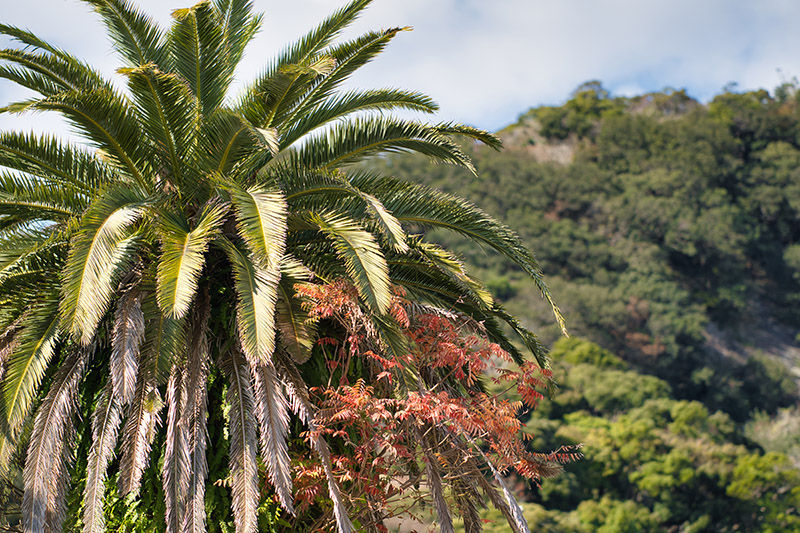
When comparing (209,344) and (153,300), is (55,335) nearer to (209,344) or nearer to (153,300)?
(153,300)

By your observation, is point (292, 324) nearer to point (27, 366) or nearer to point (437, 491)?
Result: point (437, 491)

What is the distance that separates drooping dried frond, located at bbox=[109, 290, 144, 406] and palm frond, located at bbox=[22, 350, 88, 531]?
0.45 meters

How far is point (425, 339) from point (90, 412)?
9.42ft

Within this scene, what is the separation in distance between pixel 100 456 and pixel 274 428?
4.33 feet

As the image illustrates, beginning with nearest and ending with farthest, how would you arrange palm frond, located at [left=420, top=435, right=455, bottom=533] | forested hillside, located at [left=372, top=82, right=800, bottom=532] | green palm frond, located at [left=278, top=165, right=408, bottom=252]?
palm frond, located at [left=420, top=435, right=455, bottom=533] < green palm frond, located at [left=278, top=165, right=408, bottom=252] < forested hillside, located at [left=372, top=82, right=800, bottom=532]

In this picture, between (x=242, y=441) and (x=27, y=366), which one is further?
(x=242, y=441)

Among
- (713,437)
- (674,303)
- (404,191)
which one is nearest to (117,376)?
(404,191)

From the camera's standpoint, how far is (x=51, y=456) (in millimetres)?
5848

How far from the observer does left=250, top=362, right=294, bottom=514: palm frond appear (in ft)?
18.8

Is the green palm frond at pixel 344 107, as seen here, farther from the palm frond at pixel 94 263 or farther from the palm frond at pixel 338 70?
the palm frond at pixel 94 263

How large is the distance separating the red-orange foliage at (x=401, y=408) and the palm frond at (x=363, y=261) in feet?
1.50

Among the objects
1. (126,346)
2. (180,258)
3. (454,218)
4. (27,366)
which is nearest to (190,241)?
(180,258)

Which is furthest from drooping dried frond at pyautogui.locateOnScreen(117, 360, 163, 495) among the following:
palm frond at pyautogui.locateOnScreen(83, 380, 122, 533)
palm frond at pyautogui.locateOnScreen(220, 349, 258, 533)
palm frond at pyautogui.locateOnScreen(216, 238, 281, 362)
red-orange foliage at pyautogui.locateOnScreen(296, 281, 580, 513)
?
red-orange foliage at pyautogui.locateOnScreen(296, 281, 580, 513)

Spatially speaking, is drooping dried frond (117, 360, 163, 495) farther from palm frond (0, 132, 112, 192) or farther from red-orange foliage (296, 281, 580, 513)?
palm frond (0, 132, 112, 192)
